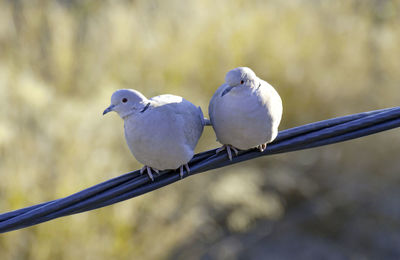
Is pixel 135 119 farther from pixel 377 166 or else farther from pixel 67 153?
pixel 377 166

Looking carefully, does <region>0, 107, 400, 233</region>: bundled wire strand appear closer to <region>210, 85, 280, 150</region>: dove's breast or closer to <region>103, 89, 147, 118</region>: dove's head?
<region>210, 85, 280, 150</region>: dove's breast

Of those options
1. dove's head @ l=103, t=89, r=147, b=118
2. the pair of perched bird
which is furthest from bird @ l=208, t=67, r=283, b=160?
dove's head @ l=103, t=89, r=147, b=118

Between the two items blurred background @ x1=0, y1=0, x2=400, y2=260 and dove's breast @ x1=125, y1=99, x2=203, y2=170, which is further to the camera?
blurred background @ x1=0, y1=0, x2=400, y2=260

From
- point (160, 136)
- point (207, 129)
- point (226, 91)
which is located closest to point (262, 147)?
point (226, 91)

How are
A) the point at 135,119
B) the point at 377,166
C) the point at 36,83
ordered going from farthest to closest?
the point at 377,166 → the point at 36,83 → the point at 135,119

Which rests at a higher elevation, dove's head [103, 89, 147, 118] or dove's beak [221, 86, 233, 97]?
dove's head [103, 89, 147, 118]

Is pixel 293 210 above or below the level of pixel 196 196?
below

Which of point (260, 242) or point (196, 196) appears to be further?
point (260, 242)

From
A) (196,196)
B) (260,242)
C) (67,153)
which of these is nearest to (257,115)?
(67,153)

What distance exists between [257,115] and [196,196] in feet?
8.47

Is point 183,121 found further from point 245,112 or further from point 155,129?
point 245,112

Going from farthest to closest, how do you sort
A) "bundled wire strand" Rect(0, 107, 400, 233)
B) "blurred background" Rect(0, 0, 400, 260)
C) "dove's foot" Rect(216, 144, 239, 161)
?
1. "blurred background" Rect(0, 0, 400, 260)
2. "dove's foot" Rect(216, 144, 239, 161)
3. "bundled wire strand" Rect(0, 107, 400, 233)

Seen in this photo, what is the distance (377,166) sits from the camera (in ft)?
15.5

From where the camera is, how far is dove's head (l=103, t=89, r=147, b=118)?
1510 mm
